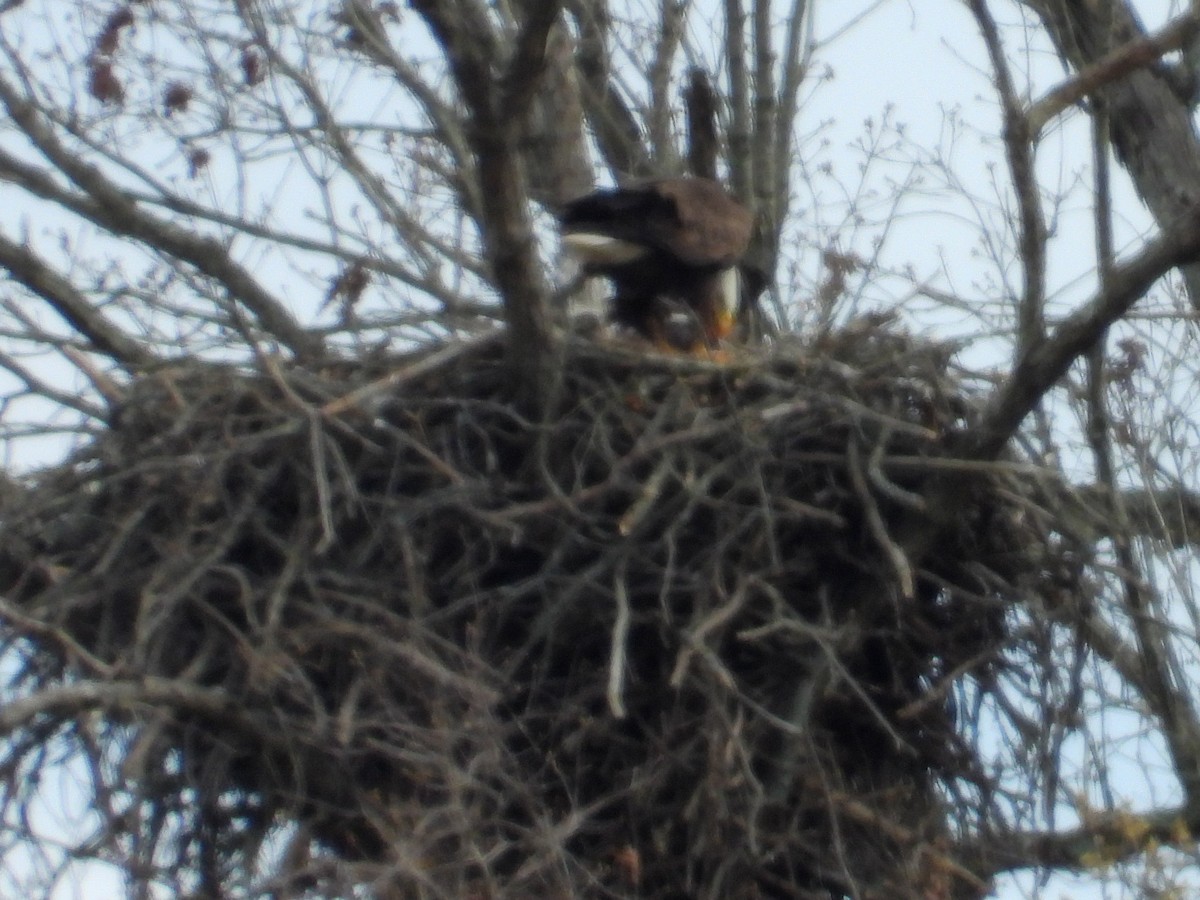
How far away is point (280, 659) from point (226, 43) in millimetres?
4409

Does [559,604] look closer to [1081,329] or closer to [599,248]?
[599,248]

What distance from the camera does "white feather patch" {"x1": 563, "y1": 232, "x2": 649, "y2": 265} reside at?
5.97 metres

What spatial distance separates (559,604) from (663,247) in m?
1.39

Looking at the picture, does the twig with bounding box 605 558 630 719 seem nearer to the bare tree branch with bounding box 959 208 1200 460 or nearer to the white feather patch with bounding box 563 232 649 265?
the bare tree branch with bounding box 959 208 1200 460

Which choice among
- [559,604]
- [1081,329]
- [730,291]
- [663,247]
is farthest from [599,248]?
[1081,329]

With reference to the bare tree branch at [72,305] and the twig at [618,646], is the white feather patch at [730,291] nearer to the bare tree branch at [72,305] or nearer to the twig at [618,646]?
the twig at [618,646]

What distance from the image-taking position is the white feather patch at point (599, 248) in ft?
19.6

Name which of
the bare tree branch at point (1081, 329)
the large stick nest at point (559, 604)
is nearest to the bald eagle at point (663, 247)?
the large stick nest at point (559, 604)

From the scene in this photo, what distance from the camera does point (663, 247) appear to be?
6.04 meters

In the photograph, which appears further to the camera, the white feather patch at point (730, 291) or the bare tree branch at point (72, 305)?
the white feather patch at point (730, 291)

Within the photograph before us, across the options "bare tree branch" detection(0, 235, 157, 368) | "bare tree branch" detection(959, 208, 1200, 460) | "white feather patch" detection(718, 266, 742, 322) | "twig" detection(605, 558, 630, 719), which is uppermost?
"white feather patch" detection(718, 266, 742, 322)

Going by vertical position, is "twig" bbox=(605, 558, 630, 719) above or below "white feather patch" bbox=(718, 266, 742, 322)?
below

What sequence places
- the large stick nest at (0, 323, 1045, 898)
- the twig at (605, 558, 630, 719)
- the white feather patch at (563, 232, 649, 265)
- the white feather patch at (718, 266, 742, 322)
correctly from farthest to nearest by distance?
the white feather patch at (718, 266, 742, 322)
the white feather patch at (563, 232, 649, 265)
the large stick nest at (0, 323, 1045, 898)
the twig at (605, 558, 630, 719)

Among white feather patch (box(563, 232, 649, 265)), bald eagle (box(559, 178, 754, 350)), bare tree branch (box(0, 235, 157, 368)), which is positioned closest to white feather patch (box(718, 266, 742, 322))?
bald eagle (box(559, 178, 754, 350))
